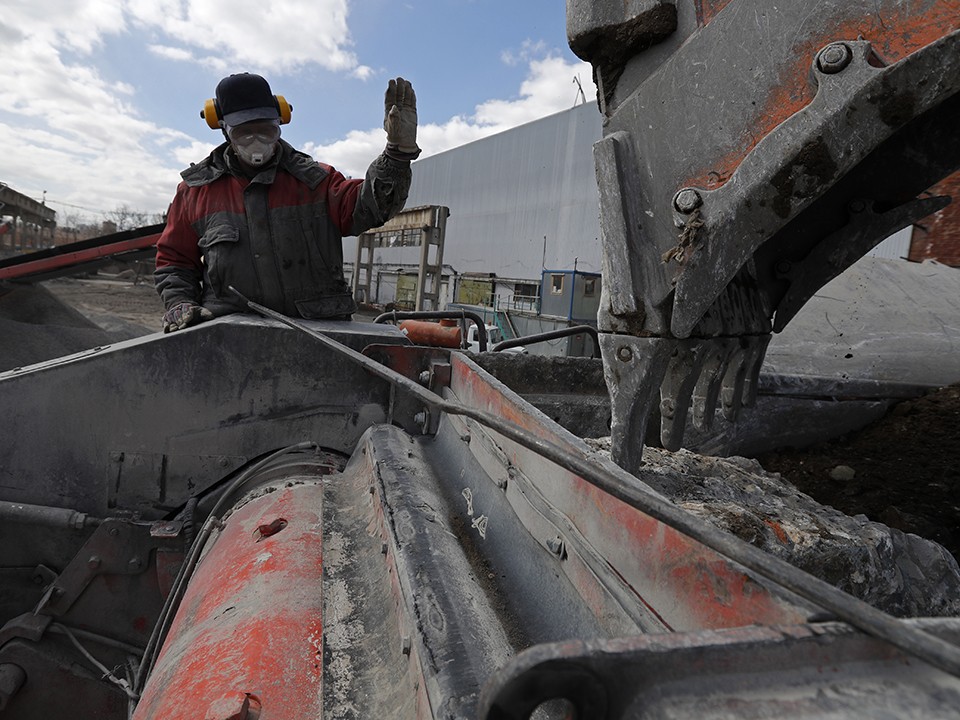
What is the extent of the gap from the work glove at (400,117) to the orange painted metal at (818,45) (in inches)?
51.2

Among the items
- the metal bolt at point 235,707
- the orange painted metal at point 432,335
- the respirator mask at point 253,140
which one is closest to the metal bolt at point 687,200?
the metal bolt at point 235,707

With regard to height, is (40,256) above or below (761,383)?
above

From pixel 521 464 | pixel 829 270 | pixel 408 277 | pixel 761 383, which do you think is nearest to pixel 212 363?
pixel 521 464

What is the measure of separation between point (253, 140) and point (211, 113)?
25cm

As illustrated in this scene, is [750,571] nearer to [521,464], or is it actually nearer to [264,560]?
[521,464]

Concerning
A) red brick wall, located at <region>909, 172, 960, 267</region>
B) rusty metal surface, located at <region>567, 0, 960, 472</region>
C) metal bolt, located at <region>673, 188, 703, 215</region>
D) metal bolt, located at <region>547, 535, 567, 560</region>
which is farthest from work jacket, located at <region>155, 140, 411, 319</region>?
red brick wall, located at <region>909, 172, 960, 267</region>

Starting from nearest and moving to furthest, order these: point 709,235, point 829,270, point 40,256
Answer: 1. point 709,235
2. point 829,270
3. point 40,256

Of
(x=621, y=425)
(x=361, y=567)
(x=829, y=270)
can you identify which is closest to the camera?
(x=361, y=567)

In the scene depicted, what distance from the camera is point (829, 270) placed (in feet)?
6.97

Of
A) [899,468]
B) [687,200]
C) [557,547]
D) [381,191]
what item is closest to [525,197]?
[899,468]

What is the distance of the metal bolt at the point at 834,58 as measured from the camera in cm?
126

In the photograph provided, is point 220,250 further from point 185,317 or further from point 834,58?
point 834,58

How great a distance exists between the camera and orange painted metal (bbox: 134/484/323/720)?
0.97 meters

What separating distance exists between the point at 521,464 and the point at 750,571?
0.65m
